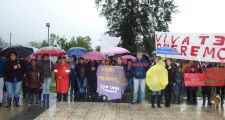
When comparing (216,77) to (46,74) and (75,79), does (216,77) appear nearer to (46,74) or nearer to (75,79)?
(75,79)

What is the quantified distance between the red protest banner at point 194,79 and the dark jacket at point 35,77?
18.7ft

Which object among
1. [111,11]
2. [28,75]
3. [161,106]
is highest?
[111,11]

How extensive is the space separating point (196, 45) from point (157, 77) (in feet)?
9.63

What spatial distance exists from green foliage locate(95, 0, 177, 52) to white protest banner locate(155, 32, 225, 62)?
31.8 metres

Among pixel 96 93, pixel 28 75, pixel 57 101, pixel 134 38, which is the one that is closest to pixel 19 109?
pixel 28 75

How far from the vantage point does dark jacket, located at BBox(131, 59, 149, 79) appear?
17562 mm

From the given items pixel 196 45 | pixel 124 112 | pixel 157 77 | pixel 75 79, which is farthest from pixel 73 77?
pixel 196 45

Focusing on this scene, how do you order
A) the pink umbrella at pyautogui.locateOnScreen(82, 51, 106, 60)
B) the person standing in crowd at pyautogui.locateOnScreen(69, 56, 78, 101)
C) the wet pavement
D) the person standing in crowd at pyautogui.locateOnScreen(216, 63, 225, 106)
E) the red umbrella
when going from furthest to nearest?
the person standing in crowd at pyautogui.locateOnScreen(69, 56, 78, 101), the person standing in crowd at pyautogui.locateOnScreen(216, 63, 225, 106), the pink umbrella at pyautogui.locateOnScreen(82, 51, 106, 60), the red umbrella, the wet pavement

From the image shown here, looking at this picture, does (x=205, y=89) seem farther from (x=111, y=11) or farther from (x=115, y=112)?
(x=111, y=11)

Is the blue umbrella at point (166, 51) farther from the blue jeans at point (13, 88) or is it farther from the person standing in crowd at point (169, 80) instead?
the blue jeans at point (13, 88)

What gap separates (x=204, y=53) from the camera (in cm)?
1839

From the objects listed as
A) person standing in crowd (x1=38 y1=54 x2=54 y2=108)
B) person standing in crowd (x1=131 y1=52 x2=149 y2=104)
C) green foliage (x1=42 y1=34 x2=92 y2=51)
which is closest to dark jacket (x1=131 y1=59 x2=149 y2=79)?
person standing in crowd (x1=131 y1=52 x2=149 y2=104)

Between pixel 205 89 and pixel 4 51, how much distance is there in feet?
25.8

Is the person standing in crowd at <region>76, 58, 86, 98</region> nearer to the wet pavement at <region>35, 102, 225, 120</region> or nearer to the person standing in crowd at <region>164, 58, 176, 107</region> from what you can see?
the wet pavement at <region>35, 102, 225, 120</region>
